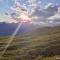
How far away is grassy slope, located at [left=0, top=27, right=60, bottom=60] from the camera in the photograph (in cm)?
993

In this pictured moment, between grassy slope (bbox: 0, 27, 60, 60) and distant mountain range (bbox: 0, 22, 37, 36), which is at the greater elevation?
distant mountain range (bbox: 0, 22, 37, 36)

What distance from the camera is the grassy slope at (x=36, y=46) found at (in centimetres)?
993

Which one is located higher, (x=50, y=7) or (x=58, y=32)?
(x=50, y=7)

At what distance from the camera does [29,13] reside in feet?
33.7

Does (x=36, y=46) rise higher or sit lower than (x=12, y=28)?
lower

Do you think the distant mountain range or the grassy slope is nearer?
the grassy slope

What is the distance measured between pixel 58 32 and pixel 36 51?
0.90m

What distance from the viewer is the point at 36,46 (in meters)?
10.0

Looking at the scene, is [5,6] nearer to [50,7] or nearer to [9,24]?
[9,24]

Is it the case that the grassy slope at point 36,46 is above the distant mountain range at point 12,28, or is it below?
below

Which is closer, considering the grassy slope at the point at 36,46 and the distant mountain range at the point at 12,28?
the grassy slope at the point at 36,46

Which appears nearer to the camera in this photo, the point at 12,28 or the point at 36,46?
the point at 36,46

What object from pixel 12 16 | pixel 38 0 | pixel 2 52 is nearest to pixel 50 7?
pixel 38 0

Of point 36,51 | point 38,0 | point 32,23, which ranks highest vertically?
point 38,0
